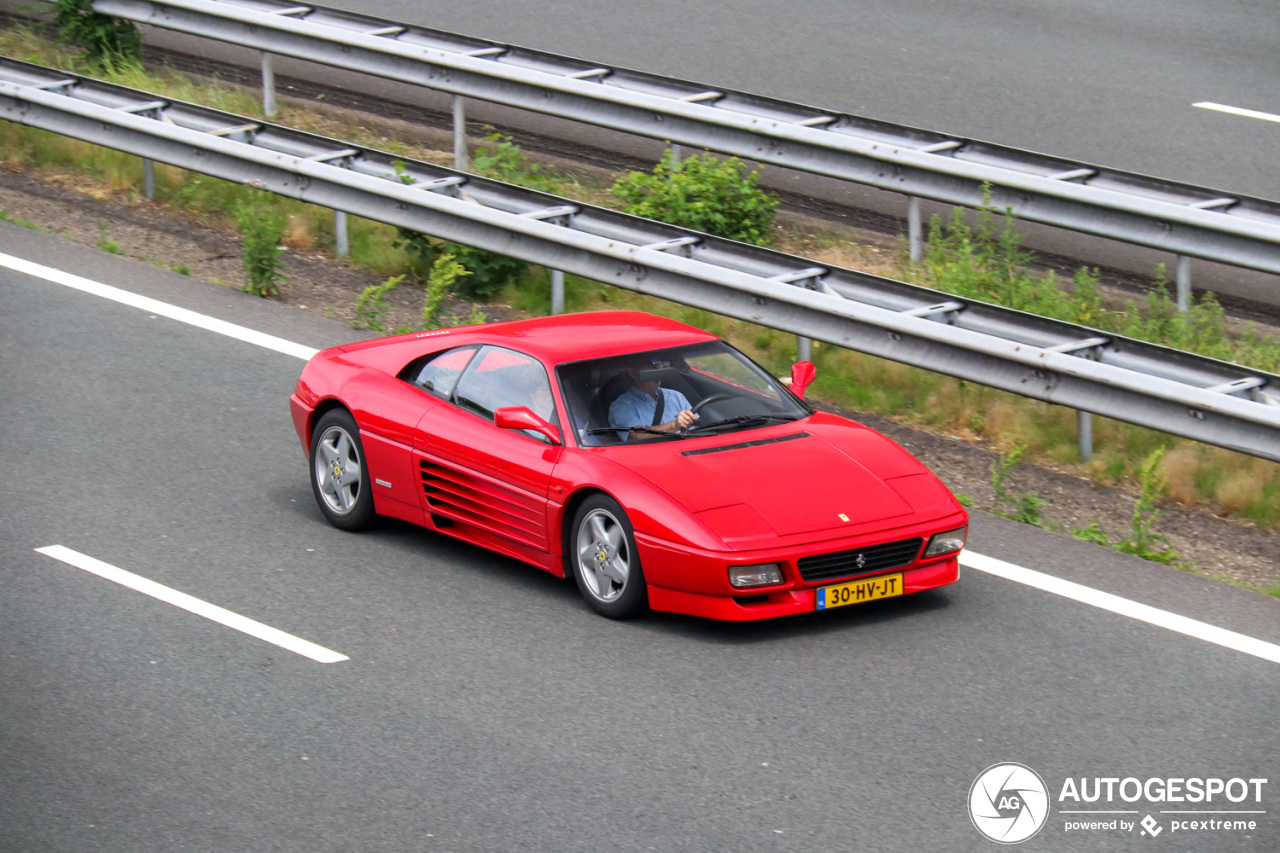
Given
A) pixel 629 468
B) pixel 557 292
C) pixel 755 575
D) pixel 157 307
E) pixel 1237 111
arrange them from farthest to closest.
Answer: pixel 1237 111 < pixel 157 307 < pixel 557 292 < pixel 629 468 < pixel 755 575

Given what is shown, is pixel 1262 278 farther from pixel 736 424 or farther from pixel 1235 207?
pixel 736 424

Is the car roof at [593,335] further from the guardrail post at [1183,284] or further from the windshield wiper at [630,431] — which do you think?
the guardrail post at [1183,284]

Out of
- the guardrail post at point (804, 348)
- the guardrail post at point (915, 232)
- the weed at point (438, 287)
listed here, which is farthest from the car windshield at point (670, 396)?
the guardrail post at point (915, 232)

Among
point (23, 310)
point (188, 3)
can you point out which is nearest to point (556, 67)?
point (188, 3)

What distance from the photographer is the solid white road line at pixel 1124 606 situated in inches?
317

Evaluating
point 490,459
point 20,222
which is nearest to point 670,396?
point 490,459

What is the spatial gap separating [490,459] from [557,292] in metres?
4.04

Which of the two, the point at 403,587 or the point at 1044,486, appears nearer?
the point at 403,587

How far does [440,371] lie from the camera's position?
9.45 meters

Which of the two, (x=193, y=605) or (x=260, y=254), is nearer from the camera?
(x=193, y=605)

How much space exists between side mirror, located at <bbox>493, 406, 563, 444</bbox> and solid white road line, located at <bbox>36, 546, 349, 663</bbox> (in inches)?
59.3

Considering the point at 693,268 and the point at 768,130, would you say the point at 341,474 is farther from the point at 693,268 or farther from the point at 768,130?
the point at 768,130

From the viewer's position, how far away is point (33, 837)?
611cm

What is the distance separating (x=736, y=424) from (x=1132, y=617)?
2.21 m
